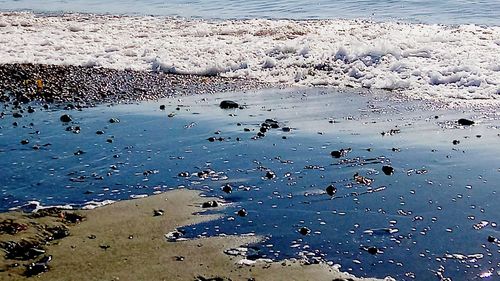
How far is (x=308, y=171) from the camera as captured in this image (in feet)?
36.3

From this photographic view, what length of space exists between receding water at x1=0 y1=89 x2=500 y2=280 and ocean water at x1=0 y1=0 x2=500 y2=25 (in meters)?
17.1

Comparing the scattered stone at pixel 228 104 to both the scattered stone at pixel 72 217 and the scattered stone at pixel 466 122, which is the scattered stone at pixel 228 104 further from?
the scattered stone at pixel 72 217

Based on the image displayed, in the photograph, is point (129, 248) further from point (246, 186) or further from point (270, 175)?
point (270, 175)

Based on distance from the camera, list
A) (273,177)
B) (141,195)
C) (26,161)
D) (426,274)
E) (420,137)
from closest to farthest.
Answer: (426,274), (141,195), (273,177), (26,161), (420,137)

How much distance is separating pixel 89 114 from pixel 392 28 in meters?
15.9

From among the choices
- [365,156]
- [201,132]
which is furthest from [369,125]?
[201,132]

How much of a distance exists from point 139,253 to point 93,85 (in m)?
11.6

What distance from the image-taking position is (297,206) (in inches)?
373

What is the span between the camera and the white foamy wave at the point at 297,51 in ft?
60.0

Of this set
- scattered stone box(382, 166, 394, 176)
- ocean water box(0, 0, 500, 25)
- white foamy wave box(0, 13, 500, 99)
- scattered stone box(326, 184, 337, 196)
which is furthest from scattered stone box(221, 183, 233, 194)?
ocean water box(0, 0, 500, 25)

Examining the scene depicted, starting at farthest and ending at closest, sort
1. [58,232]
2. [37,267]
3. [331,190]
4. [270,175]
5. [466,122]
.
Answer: [466,122]
[270,175]
[331,190]
[58,232]
[37,267]

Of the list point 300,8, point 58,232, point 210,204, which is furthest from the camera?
point 300,8

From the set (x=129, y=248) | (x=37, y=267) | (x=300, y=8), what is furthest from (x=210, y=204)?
(x=300, y=8)

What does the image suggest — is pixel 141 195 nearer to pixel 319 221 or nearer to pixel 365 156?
pixel 319 221
